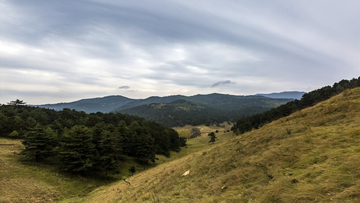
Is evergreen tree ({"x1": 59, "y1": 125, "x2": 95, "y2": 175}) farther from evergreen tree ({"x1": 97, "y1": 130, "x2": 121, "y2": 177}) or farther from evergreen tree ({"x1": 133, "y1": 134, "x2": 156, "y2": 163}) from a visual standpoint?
evergreen tree ({"x1": 133, "y1": 134, "x2": 156, "y2": 163})

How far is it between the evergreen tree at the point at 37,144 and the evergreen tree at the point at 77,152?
3.24 metres

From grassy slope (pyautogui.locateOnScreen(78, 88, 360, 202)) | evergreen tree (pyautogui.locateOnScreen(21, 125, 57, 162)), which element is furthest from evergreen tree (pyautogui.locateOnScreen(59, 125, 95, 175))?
grassy slope (pyautogui.locateOnScreen(78, 88, 360, 202))

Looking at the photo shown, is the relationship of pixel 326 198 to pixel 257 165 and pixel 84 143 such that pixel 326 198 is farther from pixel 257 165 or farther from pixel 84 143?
pixel 84 143

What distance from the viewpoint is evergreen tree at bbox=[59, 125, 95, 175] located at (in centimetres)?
2792

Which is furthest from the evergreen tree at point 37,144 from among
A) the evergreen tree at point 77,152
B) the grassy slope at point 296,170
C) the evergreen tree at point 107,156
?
the grassy slope at point 296,170

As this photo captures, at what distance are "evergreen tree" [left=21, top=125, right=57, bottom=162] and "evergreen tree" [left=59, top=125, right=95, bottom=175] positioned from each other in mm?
3236

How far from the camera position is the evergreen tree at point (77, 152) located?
27920 mm

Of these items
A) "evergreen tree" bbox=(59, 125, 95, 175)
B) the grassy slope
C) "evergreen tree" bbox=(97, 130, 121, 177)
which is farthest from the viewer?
"evergreen tree" bbox=(97, 130, 121, 177)

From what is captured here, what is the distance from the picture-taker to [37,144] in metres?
28.0

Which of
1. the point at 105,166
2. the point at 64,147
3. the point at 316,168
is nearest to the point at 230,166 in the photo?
the point at 316,168

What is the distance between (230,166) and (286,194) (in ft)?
17.7

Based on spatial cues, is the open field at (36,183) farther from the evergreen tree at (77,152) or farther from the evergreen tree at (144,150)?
the evergreen tree at (144,150)

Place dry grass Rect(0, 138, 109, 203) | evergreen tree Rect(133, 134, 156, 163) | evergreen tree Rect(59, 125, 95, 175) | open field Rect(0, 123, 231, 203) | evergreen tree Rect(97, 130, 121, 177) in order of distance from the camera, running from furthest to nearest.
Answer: evergreen tree Rect(133, 134, 156, 163) → evergreen tree Rect(97, 130, 121, 177) → evergreen tree Rect(59, 125, 95, 175) → open field Rect(0, 123, 231, 203) → dry grass Rect(0, 138, 109, 203)

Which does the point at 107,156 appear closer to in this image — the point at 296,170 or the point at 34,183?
the point at 34,183
